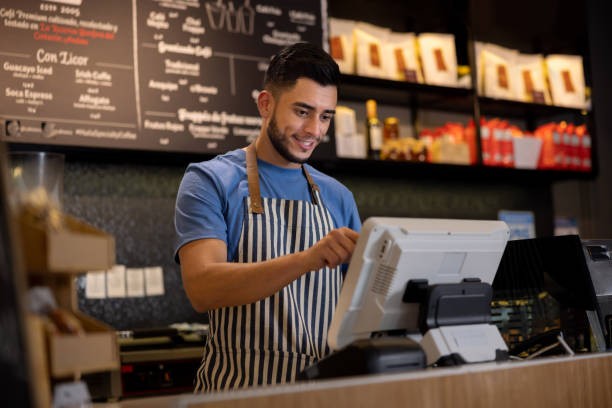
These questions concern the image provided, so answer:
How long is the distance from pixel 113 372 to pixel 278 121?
1.30 metres

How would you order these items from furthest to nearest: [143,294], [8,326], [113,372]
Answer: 1. [143,294]
2. [113,372]
3. [8,326]

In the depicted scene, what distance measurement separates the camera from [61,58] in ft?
8.79

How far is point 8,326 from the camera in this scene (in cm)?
76

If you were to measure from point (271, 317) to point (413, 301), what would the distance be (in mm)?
507

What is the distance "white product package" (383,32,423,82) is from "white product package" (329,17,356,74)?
0.22 meters

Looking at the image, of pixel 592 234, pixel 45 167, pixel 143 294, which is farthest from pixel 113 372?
pixel 592 234

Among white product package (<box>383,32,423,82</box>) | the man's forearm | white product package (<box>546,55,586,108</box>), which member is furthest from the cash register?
white product package (<box>546,55,586,108</box>)


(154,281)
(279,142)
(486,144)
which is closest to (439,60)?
(486,144)

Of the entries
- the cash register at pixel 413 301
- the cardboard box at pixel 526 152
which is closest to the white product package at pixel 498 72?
the cardboard box at pixel 526 152

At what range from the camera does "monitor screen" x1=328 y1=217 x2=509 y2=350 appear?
4.23 feet

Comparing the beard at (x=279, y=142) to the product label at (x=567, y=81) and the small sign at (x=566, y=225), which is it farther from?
the small sign at (x=566, y=225)

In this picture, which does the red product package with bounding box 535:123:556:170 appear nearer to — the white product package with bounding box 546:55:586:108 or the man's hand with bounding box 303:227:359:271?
the white product package with bounding box 546:55:586:108

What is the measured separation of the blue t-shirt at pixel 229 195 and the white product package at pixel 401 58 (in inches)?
63.9

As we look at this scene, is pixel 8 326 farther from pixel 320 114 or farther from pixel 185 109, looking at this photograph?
pixel 185 109
